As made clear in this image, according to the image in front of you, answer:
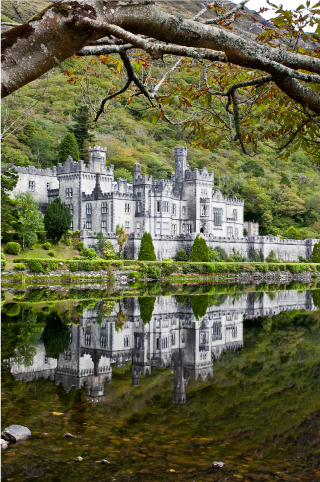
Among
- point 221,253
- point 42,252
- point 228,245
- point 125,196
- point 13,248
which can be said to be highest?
point 125,196

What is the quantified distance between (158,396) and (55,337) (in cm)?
681

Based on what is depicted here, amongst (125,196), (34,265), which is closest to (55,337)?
(34,265)

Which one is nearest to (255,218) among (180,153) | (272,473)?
(180,153)

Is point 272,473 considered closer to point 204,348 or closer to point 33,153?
point 204,348

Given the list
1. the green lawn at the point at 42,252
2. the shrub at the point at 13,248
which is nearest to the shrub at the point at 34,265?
the green lawn at the point at 42,252

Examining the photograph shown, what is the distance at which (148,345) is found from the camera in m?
15.9

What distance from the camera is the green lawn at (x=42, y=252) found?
38781 millimetres

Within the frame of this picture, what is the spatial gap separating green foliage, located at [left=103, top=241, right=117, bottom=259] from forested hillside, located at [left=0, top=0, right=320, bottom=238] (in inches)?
770

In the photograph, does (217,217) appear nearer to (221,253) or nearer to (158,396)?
(221,253)

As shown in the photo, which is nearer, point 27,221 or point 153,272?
point 27,221

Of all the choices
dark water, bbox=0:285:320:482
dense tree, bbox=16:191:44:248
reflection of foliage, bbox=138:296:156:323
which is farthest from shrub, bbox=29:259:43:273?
dark water, bbox=0:285:320:482

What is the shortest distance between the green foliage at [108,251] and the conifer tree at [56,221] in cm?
377

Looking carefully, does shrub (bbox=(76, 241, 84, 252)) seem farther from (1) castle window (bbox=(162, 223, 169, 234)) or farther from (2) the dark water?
(2) the dark water

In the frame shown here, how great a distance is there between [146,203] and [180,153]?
8.35m
